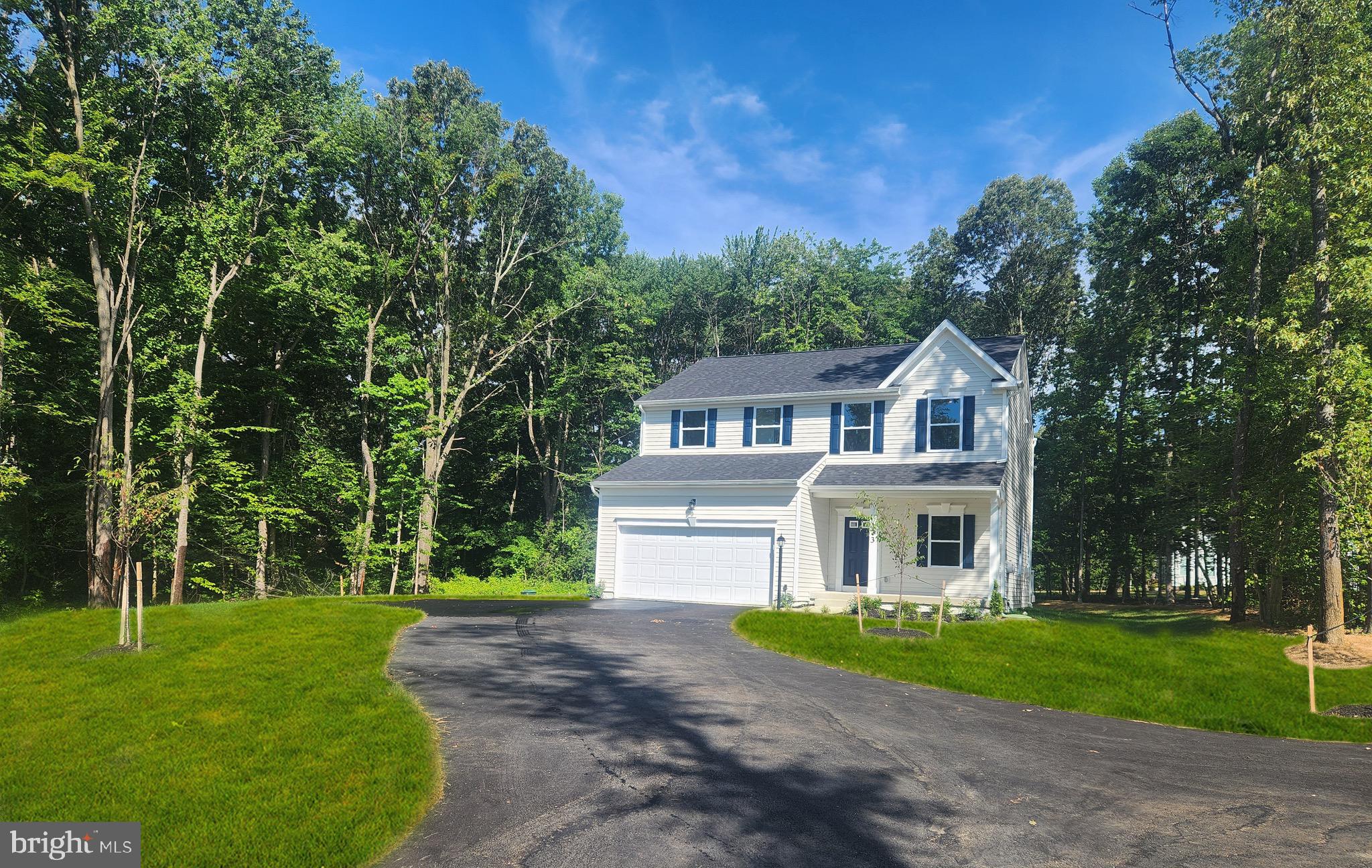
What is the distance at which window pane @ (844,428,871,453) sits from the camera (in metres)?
24.6

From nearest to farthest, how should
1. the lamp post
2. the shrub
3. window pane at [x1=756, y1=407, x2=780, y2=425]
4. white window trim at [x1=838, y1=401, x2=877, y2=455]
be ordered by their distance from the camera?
the shrub, the lamp post, white window trim at [x1=838, y1=401, x2=877, y2=455], window pane at [x1=756, y1=407, x2=780, y2=425]

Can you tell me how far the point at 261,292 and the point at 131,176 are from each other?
14.9ft

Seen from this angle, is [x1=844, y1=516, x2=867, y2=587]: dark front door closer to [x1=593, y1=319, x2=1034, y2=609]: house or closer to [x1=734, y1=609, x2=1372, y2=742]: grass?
[x1=593, y1=319, x2=1034, y2=609]: house

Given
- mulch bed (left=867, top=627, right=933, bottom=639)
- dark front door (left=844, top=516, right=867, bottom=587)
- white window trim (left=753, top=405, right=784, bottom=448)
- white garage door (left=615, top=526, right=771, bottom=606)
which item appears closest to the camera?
mulch bed (left=867, top=627, right=933, bottom=639)

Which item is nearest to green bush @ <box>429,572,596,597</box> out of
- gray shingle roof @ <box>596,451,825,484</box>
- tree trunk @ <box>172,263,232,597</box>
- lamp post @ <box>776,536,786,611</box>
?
gray shingle roof @ <box>596,451,825,484</box>

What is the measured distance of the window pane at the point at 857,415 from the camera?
24.7m

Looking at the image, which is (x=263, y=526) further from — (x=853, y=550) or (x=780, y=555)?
(x=853, y=550)

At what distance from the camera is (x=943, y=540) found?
74.2 feet

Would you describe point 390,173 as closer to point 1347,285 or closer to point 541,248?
point 541,248

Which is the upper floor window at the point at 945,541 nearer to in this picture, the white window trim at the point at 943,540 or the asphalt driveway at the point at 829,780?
the white window trim at the point at 943,540

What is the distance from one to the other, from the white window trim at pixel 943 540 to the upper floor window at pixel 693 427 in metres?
8.04

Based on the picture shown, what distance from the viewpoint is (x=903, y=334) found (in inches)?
1635

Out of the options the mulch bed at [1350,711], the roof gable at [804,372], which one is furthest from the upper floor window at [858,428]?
the mulch bed at [1350,711]

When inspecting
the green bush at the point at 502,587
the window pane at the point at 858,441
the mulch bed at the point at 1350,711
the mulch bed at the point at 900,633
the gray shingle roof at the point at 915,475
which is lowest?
the green bush at the point at 502,587
